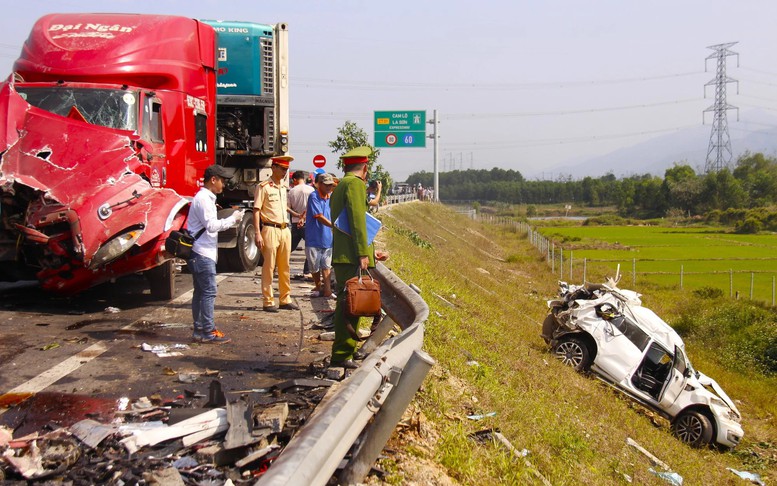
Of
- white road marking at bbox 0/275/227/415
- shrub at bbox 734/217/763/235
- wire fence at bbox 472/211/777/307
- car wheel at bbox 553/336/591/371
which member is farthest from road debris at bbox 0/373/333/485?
shrub at bbox 734/217/763/235

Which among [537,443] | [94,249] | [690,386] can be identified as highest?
[94,249]

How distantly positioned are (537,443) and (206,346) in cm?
329

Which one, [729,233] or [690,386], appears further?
[729,233]

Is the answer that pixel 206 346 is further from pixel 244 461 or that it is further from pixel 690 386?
pixel 690 386

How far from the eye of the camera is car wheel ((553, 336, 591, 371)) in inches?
558

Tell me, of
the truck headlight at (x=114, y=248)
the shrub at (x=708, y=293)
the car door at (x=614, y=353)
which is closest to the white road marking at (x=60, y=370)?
the truck headlight at (x=114, y=248)

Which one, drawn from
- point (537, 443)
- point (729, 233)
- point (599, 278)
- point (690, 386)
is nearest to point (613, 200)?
point (729, 233)

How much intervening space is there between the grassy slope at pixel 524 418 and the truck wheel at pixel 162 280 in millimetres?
3401

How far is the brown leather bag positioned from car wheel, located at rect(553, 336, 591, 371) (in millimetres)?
8969

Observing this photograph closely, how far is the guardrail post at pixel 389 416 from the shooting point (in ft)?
13.7

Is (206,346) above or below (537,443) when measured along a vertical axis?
above

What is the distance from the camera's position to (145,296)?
406 inches

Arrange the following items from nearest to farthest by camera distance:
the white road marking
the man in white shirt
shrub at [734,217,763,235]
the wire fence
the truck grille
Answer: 1. the white road marking
2. the man in white shirt
3. the truck grille
4. the wire fence
5. shrub at [734,217,763,235]

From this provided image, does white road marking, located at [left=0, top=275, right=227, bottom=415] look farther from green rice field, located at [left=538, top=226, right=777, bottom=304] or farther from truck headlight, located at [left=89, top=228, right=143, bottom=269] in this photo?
green rice field, located at [left=538, top=226, right=777, bottom=304]
